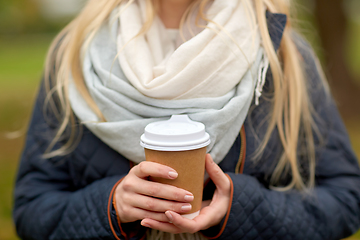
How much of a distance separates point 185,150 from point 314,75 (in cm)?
100

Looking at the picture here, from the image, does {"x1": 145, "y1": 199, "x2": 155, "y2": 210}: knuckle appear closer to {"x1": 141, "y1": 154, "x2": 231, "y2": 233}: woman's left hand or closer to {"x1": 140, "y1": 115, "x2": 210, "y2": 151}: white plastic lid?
{"x1": 141, "y1": 154, "x2": 231, "y2": 233}: woman's left hand

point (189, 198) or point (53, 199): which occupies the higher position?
point (189, 198)

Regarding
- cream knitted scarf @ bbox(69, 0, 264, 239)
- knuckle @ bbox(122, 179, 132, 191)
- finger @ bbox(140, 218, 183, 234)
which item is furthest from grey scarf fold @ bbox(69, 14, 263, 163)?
finger @ bbox(140, 218, 183, 234)

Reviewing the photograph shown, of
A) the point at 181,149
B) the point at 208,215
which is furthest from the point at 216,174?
the point at 181,149

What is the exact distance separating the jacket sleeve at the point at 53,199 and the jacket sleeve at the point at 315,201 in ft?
1.74

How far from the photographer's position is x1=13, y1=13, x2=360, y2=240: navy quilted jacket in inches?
55.4

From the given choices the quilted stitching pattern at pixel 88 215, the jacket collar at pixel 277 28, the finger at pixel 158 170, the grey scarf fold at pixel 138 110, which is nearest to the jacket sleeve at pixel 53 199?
the quilted stitching pattern at pixel 88 215

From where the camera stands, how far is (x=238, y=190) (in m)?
1.36

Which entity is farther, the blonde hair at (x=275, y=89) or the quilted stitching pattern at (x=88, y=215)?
the blonde hair at (x=275, y=89)

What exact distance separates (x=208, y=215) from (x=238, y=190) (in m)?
0.19

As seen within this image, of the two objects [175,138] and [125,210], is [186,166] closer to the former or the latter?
[175,138]

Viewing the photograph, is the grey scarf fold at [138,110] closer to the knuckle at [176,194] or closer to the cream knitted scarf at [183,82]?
the cream knitted scarf at [183,82]

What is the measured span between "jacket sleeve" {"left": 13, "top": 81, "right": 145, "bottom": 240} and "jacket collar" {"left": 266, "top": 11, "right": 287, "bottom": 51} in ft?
3.15

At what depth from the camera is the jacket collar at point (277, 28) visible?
151 cm
